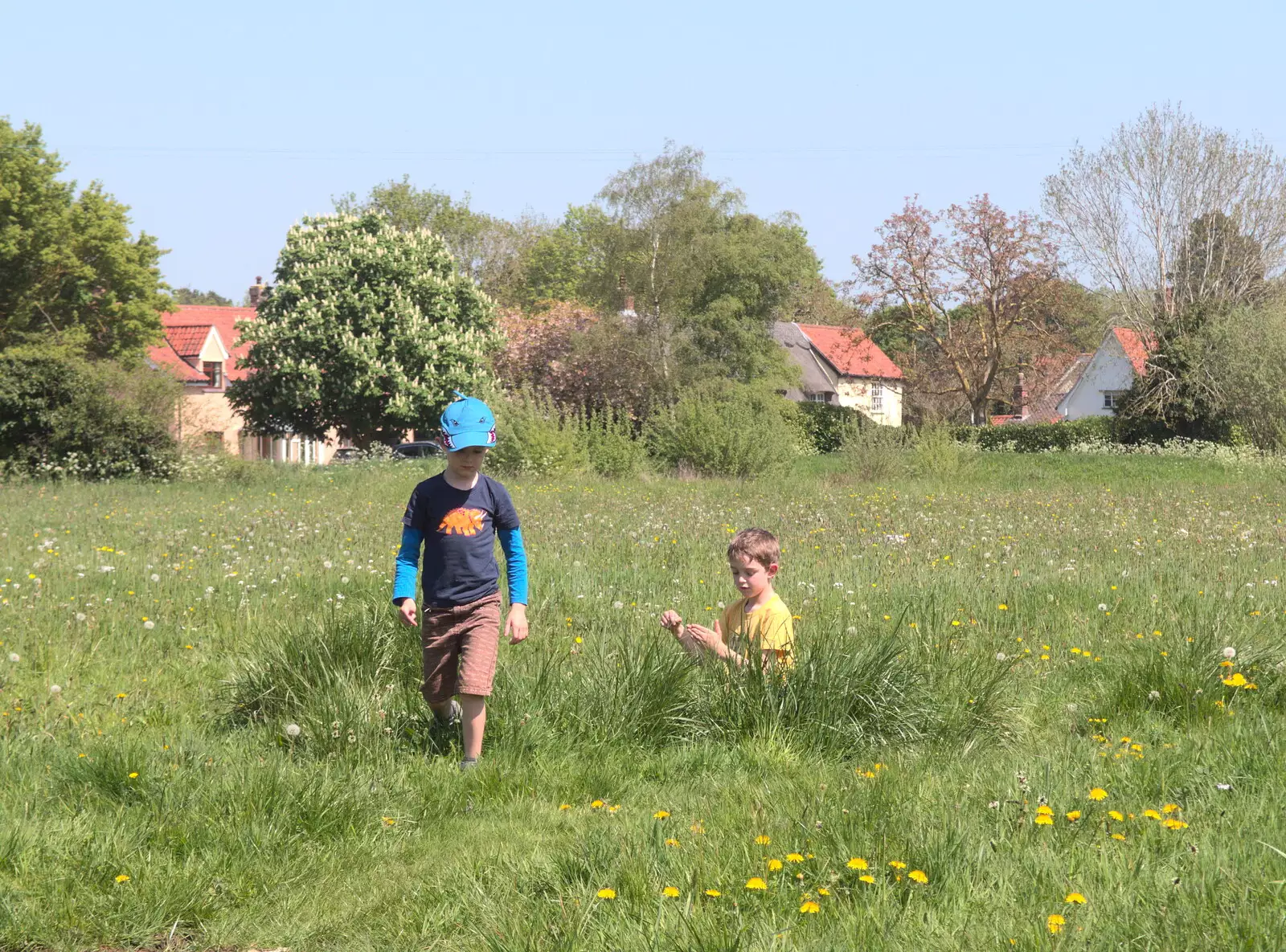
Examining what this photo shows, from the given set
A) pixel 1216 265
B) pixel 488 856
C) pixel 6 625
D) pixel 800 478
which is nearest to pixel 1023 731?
pixel 488 856

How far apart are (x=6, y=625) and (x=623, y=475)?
16.1 meters

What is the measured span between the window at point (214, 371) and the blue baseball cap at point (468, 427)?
53708mm

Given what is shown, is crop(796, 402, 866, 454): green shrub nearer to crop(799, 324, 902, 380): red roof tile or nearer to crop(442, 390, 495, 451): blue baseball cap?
crop(799, 324, 902, 380): red roof tile

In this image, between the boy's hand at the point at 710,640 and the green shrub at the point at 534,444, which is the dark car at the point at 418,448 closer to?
the green shrub at the point at 534,444

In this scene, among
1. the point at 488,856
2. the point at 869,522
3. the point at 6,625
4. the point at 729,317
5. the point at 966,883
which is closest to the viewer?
the point at 966,883

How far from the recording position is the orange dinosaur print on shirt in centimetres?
511

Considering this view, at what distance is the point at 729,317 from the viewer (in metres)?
44.4

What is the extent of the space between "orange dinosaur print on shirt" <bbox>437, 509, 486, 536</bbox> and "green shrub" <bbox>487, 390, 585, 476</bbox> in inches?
690

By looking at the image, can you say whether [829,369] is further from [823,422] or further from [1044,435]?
[1044,435]

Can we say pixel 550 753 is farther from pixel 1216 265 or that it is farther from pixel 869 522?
pixel 1216 265

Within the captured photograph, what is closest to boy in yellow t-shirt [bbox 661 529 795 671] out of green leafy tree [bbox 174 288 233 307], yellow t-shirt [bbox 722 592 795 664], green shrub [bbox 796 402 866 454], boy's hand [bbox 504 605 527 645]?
yellow t-shirt [bbox 722 592 795 664]

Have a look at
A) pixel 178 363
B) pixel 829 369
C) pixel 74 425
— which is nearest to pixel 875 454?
pixel 74 425

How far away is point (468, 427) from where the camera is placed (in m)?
4.99

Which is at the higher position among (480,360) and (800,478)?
(480,360)
